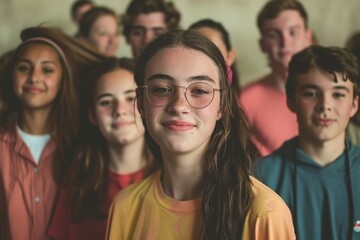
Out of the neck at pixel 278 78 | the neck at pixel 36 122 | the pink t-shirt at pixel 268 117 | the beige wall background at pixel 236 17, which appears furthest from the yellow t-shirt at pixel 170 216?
the beige wall background at pixel 236 17

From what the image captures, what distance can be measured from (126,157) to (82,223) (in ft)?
0.80

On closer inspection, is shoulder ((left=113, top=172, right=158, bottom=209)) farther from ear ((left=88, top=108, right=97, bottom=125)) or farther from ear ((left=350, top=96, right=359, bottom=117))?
ear ((left=350, top=96, right=359, bottom=117))

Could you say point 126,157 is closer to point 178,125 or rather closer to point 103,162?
point 103,162

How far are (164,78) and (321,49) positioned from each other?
1.86ft

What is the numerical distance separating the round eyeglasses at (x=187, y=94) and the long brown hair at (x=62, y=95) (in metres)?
0.66

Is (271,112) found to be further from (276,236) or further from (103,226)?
(276,236)

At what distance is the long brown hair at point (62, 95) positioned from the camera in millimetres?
1807

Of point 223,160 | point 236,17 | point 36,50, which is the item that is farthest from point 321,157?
point 236,17

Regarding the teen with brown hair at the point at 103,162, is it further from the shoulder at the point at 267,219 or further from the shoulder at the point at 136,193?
the shoulder at the point at 267,219

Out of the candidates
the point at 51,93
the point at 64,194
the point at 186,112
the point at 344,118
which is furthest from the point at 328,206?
the point at 51,93

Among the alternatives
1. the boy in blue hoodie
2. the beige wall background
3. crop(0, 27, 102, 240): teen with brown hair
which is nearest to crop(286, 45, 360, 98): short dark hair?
the boy in blue hoodie

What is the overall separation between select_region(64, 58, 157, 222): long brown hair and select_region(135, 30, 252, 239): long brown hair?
1.58ft

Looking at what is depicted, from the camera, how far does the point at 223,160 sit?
4.21ft

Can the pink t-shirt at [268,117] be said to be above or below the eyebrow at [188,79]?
below
